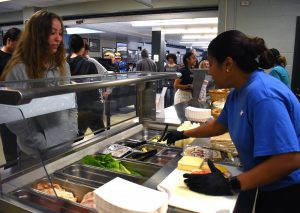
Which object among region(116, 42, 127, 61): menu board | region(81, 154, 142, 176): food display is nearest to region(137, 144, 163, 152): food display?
region(81, 154, 142, 176): food display

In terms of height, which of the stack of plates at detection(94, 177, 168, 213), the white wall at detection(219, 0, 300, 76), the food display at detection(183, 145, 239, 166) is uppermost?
the white wall at detection(219, 0, 300, 76)

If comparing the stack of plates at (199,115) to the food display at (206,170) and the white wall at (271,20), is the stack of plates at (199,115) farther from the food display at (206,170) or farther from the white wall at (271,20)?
the white wall at (271,20)

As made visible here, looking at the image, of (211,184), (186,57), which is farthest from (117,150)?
(186,57)

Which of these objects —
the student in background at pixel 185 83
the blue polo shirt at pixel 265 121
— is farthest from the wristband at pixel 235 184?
the student in background at pixel 185 83

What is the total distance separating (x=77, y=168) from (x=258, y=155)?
102cm

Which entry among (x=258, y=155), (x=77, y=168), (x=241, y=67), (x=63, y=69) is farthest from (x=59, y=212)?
(x=63, y=69)

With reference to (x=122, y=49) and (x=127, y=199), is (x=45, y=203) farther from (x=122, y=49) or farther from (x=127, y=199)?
(x=122, y=49)

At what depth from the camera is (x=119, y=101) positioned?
2818 mm

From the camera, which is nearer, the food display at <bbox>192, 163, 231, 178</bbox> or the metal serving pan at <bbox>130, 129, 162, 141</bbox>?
the food display at <bbox>192, 163, 231, 178</bbox>

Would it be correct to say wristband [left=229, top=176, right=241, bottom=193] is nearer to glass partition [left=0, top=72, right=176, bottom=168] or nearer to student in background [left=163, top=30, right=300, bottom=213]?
student in background [left=163, top=30, right=300, bottom=213]

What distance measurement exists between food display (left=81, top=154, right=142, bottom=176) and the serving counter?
0.01 m

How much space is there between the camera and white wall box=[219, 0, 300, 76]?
4.67 m

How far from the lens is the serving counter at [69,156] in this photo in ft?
3.54

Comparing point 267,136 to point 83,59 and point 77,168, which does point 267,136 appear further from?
point 83,59
